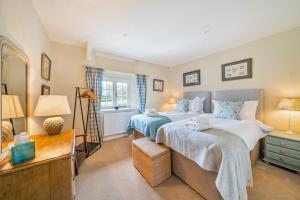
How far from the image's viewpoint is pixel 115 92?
3.82m

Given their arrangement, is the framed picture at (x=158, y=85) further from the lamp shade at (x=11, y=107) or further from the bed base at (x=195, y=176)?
the lamp shade at (x=11, y=107)

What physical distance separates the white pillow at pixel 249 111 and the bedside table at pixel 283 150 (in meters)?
0.42

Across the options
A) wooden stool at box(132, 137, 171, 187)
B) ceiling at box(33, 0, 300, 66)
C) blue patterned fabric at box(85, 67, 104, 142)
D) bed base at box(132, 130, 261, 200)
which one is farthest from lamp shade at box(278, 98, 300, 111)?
blue patterned fabric at box(85, 67, 104, 142)

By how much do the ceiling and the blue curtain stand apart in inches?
47.4

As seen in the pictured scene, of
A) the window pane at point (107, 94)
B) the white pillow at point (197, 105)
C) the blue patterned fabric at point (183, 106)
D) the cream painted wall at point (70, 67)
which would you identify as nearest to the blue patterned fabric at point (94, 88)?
the cream painted wall at point (70, 67)

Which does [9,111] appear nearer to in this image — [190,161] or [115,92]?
[190,161]

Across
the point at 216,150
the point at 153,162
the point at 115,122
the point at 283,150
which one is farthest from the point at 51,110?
the point at 283,150

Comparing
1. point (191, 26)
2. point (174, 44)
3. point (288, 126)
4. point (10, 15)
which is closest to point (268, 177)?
point (288, 126)

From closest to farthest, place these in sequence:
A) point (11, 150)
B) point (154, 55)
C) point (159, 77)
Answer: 1. point (11, 150)
2. point (154, 55)
3. point (159, 77)

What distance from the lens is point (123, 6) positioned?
1.63 metres

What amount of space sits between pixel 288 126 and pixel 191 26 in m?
2.62

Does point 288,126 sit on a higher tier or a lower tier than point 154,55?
lower

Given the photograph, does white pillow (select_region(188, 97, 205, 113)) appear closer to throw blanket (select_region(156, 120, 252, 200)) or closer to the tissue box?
throw blanket (select_region(156, 120, 252, 200))

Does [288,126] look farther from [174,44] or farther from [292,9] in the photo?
[174,44]
